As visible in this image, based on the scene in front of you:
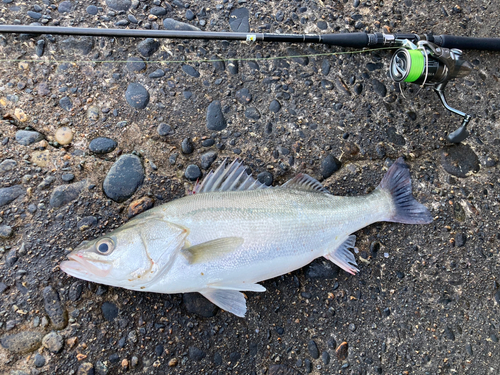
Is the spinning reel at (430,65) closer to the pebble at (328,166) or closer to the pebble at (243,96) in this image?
the pebble at (328,166)

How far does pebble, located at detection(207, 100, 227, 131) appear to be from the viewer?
106 inches

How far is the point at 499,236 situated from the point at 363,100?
1.68 m

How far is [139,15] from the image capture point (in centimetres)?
280

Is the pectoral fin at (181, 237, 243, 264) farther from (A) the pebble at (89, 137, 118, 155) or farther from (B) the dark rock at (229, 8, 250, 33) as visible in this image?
(B) the dark rock at (229, 8, 250, 33)

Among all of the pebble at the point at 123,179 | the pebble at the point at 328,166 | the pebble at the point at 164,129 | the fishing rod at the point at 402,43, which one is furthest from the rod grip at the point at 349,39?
the pebble at the point at 123,179

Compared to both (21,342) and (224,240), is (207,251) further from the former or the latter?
(21,342)

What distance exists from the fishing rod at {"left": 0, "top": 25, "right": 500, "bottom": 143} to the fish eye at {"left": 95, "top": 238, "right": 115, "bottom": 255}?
158 centimetres

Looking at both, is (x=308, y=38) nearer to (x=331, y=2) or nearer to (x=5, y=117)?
(x=331, y=2)

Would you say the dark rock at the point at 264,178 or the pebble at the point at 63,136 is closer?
the pebble at the point at 63,136

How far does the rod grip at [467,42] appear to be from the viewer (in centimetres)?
295

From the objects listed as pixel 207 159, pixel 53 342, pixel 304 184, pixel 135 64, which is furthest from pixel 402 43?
pixel 53 342

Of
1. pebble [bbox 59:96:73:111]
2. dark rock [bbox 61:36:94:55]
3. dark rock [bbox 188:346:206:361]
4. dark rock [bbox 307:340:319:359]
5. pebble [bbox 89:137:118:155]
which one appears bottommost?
dark rock [bbox 307:340:319:359]

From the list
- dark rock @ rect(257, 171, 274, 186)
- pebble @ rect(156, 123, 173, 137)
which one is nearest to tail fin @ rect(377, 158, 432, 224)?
dark rock @ rect(257, 171, 274, 186)

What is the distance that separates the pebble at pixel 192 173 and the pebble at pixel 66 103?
1.05 meters
